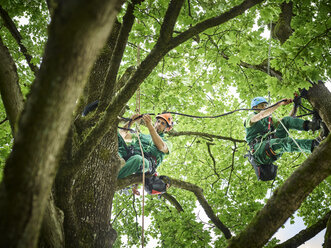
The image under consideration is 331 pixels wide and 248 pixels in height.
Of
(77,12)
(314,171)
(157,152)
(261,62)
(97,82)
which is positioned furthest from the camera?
(261,62)

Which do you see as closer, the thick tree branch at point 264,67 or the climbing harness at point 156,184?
the climbing harness at point 156,184

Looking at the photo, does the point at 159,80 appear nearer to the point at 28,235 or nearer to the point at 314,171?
the point at 314,171

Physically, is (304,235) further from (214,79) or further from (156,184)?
(214,79)

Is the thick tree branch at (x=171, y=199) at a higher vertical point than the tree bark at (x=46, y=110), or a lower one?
higher

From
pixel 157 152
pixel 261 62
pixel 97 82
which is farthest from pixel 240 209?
pixel 97 82

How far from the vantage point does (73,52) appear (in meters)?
0.82

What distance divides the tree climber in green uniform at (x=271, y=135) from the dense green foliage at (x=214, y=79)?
749mm

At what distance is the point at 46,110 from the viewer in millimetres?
836

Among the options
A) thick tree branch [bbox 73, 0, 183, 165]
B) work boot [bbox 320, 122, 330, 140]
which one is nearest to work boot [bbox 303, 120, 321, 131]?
work boot [bbox 320, 122, 330, 140]

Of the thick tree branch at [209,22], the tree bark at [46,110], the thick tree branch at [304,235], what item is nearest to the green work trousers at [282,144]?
the thick tree branch at [304,235]

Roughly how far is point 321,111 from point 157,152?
271 cm

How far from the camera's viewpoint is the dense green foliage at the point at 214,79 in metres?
3.36

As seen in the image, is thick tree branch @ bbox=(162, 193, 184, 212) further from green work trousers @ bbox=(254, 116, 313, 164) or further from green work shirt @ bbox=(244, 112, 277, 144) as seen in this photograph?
green work shirt @ bbox=(244, 112, 277, 144)

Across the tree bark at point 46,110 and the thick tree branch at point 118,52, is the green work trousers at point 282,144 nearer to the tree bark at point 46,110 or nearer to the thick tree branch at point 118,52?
the thick tree branch at point 118,52
